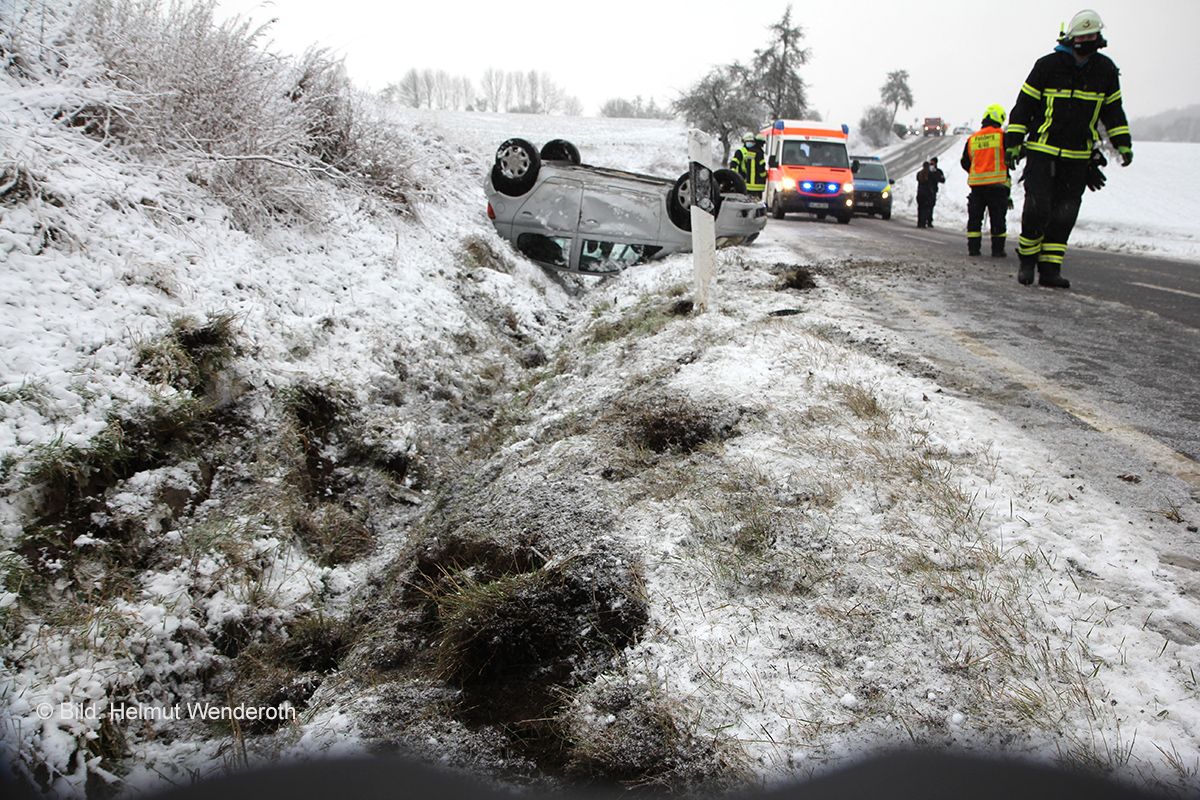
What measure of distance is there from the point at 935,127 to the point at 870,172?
192ft

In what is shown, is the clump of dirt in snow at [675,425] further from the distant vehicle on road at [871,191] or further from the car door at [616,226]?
the distant vehicle on road at [871,191]

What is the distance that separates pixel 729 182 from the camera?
9.70 meters

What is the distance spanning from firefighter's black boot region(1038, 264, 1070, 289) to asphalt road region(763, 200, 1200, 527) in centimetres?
17

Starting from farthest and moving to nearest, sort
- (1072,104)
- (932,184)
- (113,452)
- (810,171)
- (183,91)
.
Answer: (932,184) → (810,171) → (1072,104) → (183,91) → (113,452)

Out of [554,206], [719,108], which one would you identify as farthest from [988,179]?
[719,108]

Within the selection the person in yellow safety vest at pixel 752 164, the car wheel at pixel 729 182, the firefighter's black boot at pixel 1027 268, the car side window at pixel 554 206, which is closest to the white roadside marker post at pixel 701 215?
the car side window at pixel 554 206

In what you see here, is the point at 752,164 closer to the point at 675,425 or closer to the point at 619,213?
the point at 619,213

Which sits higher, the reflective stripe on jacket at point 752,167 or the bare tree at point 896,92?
the bare tree at point 896,92

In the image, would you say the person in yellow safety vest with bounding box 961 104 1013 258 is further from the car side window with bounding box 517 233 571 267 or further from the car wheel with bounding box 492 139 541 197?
the car wheel with bounding box 492 139 541 197

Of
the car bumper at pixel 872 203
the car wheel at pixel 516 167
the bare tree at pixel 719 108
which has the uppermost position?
the bare tree at pixel 719 108

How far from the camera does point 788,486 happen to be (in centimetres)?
260

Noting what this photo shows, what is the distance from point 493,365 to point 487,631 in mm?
3658

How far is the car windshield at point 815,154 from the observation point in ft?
58.1

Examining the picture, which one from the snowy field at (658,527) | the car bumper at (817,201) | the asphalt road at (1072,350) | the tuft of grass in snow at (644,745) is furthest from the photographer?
the car bumper at (817,201)
